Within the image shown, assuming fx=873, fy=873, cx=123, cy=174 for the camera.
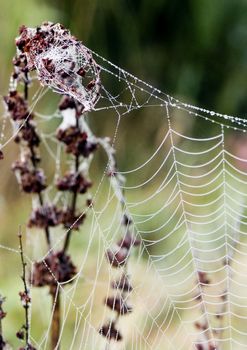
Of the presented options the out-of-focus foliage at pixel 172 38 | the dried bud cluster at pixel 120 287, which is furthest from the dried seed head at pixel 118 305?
the out-of-focus foliage at pixel 172 38

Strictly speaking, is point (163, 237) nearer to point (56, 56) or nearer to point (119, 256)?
point (119, 256)

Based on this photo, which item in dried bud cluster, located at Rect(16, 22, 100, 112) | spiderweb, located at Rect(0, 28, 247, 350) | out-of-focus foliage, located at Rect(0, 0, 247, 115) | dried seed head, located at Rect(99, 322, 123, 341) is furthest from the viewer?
out-of-focus foliage, located at Rect(0, 0, 247, 115)

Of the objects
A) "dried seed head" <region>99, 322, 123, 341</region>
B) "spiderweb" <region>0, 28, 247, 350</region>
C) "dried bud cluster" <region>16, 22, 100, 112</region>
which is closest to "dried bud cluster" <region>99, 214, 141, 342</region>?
"dried seed head" <region>99, 322, 123, 341</region>

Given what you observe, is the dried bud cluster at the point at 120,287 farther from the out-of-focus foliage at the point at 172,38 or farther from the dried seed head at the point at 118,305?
the out-of-focus foliage at the point at 172,38

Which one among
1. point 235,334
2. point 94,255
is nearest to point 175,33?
point 94,255

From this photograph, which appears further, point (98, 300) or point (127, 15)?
point (127, 15)

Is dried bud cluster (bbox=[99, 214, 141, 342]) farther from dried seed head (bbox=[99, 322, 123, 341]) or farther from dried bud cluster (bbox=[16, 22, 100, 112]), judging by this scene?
dried bud cluster (bbox=[16, 22, 100, 112])

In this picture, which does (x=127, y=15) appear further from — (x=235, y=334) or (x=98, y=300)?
(x=235, y=334)

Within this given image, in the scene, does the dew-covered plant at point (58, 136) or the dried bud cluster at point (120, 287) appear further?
the dried bud cluster at point (120, 287)

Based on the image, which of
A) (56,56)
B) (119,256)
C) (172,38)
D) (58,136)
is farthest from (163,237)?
(56,56)
